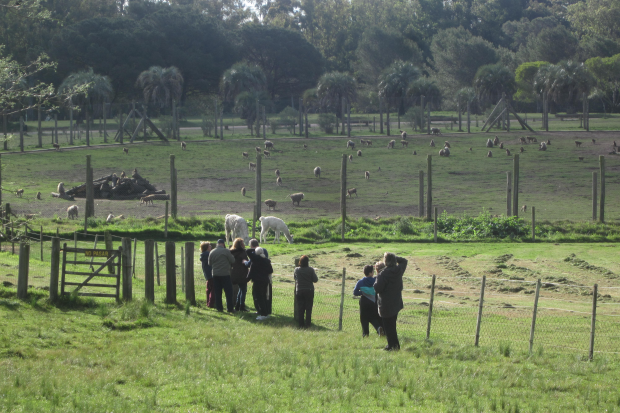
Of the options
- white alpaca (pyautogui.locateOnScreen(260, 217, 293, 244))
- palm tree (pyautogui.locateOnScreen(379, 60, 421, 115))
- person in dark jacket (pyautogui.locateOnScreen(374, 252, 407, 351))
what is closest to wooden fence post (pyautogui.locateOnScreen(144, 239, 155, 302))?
person in dark jacket (pyautogui.locateOnScreen(374, 252, 407, 351))

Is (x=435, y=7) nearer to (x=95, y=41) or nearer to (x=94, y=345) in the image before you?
(x=95, y=41)

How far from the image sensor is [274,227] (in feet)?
91.6

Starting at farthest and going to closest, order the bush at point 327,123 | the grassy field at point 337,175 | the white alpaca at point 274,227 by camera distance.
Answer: the bush at point 327,123
the grassy field at point 337,175
the white alpaca at point 274,227

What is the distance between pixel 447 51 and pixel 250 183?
6688 centimetres

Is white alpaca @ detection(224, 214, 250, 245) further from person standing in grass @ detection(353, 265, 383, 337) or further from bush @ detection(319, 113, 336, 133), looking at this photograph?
bush @ detection(319, 113, 336, 133)

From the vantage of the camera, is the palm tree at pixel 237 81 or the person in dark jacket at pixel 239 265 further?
the palm tree at pixel 237 81

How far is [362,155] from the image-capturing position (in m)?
53.9

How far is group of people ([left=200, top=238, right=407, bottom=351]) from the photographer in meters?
13.1

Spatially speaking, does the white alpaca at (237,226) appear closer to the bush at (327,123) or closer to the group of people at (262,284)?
the group of people at (262,284)

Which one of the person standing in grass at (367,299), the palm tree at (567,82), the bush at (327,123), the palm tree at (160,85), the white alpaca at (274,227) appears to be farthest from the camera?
the palm tree at (160,85)

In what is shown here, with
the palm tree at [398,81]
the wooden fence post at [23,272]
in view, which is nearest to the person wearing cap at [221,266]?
the wooden fence post at [23,272]

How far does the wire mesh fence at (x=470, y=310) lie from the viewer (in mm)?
13117

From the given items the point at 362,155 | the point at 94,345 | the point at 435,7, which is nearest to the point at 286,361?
the point at 94,345

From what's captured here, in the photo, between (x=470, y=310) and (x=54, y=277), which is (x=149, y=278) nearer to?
(x=54, y=277)
